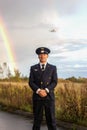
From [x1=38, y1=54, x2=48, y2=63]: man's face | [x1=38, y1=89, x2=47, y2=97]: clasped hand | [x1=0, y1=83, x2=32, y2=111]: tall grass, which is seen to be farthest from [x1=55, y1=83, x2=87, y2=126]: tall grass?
[x1=38, y1=54, x2=48, y2=63]: man's face

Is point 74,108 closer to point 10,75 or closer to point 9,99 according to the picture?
point 9,99

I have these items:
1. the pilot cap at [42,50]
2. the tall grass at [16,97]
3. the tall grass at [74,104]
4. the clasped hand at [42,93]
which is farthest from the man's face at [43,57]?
the tall grass at [16,97]

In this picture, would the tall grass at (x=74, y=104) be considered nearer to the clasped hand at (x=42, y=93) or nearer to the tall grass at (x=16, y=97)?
the tall grass at (x=16, y=97)

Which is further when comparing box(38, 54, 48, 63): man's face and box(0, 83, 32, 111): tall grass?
box(0, 83, 32, 111): tall grass

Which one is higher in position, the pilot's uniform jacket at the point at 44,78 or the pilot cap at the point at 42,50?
the pilot cap at the point at 42,50

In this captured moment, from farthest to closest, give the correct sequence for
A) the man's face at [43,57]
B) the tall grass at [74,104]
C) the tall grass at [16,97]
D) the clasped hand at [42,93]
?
the tall grass at [16,97], the tall grass at [74,104], the man's face at [43,57], the clasped hand at [42,93]

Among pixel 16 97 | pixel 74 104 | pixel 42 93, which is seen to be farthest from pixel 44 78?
pixel 16 97

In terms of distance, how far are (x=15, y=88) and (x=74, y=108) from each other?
865cm

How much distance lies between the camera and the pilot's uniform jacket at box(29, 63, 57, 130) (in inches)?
373

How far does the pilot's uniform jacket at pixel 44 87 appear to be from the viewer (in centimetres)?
948

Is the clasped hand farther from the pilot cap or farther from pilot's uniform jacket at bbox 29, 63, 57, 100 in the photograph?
the pilot cap

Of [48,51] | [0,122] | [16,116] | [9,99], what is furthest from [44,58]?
[9,99]

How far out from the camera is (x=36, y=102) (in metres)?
9.51

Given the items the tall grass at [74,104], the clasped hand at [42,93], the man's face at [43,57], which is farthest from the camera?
the tall grass at [74,104]
